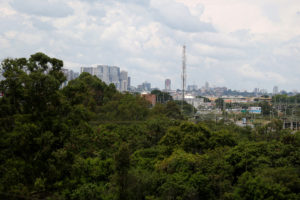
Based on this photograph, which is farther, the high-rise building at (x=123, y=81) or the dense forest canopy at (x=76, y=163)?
the high-rise building at (x=123, y=81)

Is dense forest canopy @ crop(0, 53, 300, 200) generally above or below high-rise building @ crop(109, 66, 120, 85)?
below

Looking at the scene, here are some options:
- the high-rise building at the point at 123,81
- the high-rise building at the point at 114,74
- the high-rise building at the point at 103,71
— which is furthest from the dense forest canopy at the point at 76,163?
the high-rise building at the point at 123,81

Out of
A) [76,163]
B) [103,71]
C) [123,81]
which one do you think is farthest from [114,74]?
[76,163]

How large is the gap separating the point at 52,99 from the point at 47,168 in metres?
2.27

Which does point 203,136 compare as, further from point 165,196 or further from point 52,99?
point 52,99

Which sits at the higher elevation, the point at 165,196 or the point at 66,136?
the point at 66,136

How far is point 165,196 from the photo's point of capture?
10.4m

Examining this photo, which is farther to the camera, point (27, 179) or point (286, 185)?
point (27, 179)

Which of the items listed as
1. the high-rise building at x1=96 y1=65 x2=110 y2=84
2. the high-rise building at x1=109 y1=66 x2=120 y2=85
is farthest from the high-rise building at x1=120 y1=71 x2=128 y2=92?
the high-rise building at x1=96 y1=65 x2=110 y2=84

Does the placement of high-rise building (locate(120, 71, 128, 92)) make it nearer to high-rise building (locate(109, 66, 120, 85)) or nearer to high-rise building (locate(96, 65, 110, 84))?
high-rise building (locate(109, 66, 120, 85))

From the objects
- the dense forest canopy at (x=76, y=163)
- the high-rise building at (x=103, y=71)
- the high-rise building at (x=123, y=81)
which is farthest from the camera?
the high-rise building at (x=123, y=81)

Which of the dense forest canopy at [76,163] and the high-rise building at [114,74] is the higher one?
the high-rise building at [114,74]

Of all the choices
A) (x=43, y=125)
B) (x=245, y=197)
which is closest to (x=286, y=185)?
(x=245, y=197)

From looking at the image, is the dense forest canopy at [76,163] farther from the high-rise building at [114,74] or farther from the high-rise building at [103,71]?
the high-rise building at [114,74]
